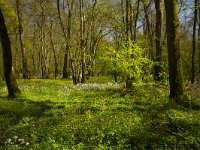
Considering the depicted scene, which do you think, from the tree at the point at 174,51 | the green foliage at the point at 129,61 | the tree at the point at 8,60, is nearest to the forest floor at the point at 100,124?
the tree at the point at 174,51

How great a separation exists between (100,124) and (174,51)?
5.20 metres

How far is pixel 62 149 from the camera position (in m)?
8.77

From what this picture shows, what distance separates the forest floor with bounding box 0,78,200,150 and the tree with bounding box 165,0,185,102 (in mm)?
616

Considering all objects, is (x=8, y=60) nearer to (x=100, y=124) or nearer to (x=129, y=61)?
(x=129, y=61)

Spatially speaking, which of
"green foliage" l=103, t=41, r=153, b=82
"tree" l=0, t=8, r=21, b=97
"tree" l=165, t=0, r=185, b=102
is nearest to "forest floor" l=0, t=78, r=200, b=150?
"tree" l=165, t=0, r=185, b=102

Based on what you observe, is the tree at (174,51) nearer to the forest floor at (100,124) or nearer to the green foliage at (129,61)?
the forest floor at (100,124)

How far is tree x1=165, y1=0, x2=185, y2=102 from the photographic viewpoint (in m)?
14.2

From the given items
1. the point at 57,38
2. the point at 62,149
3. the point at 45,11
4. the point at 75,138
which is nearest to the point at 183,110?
the point at 75,138

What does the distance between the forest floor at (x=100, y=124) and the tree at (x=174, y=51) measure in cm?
62

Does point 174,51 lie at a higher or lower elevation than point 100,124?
higher

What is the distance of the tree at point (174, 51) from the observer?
14.2 m

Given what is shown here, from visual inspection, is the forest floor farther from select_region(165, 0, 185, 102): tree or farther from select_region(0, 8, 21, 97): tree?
select_region(0, 8, 21, 97): tree

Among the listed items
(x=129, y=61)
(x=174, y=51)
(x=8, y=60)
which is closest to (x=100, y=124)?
(x=174, y=51)

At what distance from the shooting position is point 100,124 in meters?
10.8
